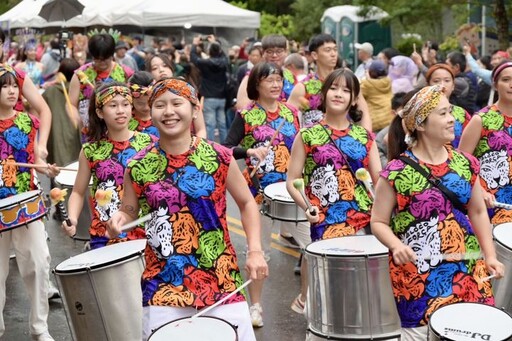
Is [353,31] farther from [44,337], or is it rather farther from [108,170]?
[108,170]

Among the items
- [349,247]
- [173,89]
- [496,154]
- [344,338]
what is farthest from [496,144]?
[173,89]

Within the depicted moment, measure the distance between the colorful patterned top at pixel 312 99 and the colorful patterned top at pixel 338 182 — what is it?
2.32 m

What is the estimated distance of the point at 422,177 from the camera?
4.98m

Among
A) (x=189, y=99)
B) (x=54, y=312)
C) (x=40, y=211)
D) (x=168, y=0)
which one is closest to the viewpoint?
(x=189, y=99)

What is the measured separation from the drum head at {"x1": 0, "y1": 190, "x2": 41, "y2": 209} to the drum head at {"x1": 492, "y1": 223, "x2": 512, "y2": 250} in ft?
9.64

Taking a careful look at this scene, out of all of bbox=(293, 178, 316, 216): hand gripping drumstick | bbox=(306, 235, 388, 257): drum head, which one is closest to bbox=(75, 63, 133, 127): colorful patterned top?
bbox=(293, 178, 316, 216): hand gripping drumstick

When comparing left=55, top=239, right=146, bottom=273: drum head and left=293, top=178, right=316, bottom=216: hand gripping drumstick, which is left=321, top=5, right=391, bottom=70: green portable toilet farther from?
left=55, top=239, right=146, bottom=273: drum head

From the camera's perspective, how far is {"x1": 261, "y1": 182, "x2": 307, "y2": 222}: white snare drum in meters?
7.75

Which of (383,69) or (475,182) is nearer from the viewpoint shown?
(475,182)

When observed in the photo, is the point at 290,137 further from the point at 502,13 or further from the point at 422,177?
the point at 502,13

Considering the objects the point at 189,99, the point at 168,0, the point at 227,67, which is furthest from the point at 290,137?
the point at 168,0

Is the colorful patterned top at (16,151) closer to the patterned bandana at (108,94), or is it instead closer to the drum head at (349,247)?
the patterned bandana at (108,94)

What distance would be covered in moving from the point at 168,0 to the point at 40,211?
66.3ft

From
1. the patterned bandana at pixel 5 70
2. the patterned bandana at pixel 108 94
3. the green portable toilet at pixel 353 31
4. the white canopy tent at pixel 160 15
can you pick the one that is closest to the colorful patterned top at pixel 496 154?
the patterned bandana at pixel 108 94
